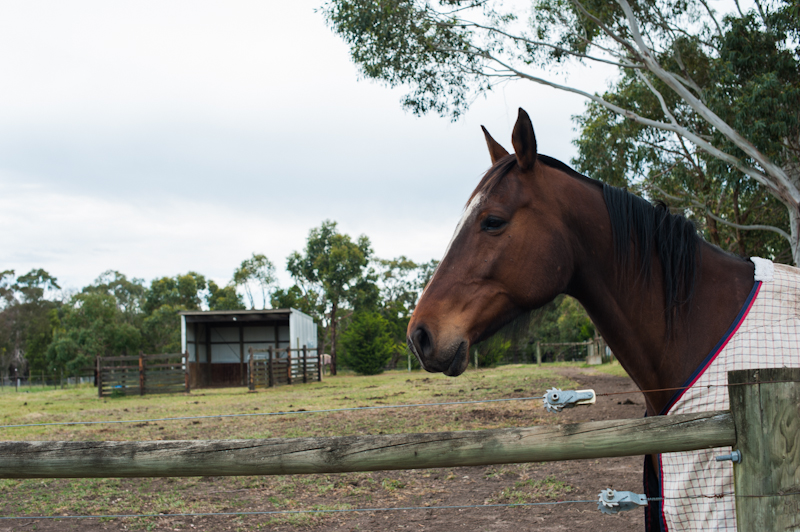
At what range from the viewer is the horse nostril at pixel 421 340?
5.88 feet

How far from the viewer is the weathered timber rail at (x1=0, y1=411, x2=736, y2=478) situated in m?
1.58

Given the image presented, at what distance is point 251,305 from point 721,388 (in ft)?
161

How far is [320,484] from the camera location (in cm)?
538

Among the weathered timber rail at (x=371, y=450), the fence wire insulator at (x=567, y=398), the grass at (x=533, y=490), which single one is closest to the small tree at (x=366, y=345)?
the grass at (x=533, y=490)

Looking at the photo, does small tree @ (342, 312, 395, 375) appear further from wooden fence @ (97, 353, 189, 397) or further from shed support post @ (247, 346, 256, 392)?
wooden fence @ (97, 353, 189, 397)

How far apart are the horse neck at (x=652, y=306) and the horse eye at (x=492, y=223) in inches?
11.4

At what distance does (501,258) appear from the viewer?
194cm

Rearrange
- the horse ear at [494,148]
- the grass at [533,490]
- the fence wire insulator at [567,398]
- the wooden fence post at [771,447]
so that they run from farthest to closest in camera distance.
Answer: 1. the grass at [533,490]
2. the horse ear at [494,148]
3. the fence wire insulator at [567,398]
4. the wooden fence post at [771,447]

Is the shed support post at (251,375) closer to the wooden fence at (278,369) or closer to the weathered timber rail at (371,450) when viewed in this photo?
the wooden fence at (278,369)

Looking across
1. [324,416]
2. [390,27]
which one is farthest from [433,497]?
[390,27]

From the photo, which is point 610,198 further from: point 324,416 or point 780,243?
point 780,243

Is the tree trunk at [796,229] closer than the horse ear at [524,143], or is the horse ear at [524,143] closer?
the horse ear at [524,143]

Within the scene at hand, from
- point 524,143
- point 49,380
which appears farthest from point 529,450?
point 49,380

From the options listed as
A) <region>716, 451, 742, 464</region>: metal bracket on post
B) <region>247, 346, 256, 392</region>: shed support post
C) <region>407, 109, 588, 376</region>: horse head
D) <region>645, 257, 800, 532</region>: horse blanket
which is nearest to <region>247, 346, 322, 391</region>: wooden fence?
<region>247, 346, 256, 392</region>: shed support post
